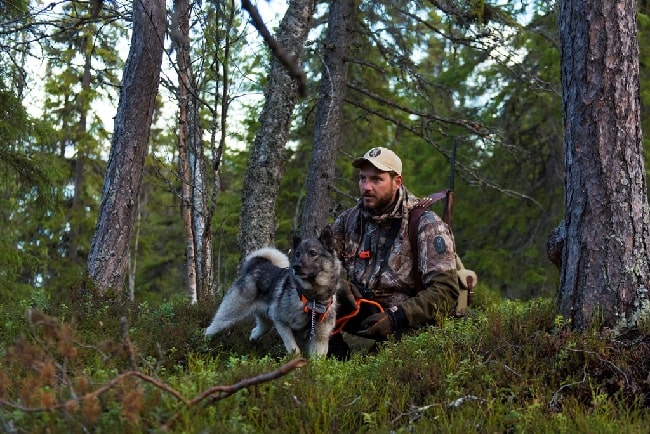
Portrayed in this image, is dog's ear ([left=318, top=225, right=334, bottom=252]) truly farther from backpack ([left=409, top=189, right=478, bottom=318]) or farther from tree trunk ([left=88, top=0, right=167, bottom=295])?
tree trunk ([left=88, top=0, right=167, bottom=295])

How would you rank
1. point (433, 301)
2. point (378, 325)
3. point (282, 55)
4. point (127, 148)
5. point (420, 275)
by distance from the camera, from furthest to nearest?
point (127, 148) → point (420, 275) → point (433, 301) → point (378, 325) → point (282, 55)

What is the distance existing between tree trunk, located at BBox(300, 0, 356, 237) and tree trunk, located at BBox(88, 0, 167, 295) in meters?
4.15

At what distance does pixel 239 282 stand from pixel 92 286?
1.93 metres

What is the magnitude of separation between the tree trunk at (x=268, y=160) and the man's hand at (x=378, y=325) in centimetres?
371

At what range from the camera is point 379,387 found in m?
4.95

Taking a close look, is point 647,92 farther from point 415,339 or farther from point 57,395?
point 57,395

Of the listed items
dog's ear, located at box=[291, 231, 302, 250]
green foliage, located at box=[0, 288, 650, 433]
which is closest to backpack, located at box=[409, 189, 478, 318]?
green foliage, located at box=[0, 288, 650, 433]

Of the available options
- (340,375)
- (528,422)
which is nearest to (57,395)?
(340,375)

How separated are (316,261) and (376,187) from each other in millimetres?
1138

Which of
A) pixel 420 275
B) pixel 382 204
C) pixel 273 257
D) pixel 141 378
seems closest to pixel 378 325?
pixel 420 275

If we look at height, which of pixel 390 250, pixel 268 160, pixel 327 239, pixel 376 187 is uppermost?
pixel 268 160

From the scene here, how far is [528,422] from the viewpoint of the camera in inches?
165

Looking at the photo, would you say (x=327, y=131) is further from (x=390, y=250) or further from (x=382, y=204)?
→ (x=390, y=250)

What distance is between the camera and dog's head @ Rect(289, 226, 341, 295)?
6816 mm
